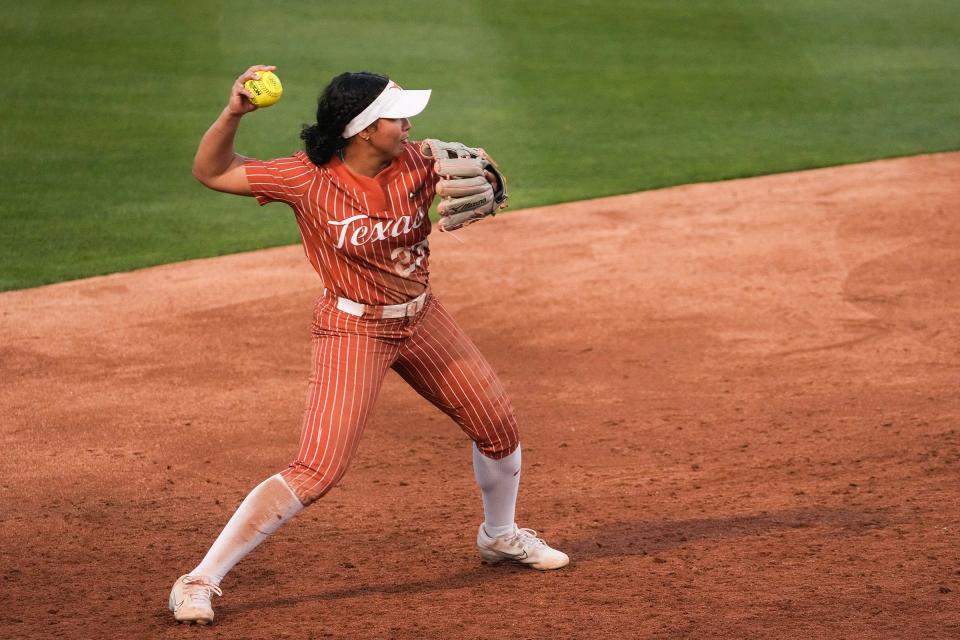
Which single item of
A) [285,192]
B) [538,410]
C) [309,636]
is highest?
[285,192]

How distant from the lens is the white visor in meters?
4.17

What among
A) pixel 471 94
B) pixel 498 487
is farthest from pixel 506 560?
pixel 471 94

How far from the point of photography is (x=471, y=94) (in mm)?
13719

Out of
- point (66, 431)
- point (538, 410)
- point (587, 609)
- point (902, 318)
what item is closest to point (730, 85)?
point (902, 318)

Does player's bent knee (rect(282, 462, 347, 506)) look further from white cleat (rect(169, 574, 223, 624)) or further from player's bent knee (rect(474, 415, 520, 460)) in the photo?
player's bent knee (rect(474, 415, 520, 460))

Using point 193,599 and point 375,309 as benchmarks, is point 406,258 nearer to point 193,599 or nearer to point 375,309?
point 375,309

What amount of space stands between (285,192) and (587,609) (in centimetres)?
177

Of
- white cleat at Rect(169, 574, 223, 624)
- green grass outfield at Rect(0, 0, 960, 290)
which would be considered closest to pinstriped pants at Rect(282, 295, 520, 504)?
white cleat at Rect(169, 574, 223, 624)

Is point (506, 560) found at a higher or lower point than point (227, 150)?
lower

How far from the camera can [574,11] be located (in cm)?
1716

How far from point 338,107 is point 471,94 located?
9714 millimetres

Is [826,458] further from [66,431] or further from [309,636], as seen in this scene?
[66,431]

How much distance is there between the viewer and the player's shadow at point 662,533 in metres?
4.70

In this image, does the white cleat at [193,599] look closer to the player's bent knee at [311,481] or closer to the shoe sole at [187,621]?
the shoe sole at [187,621]
